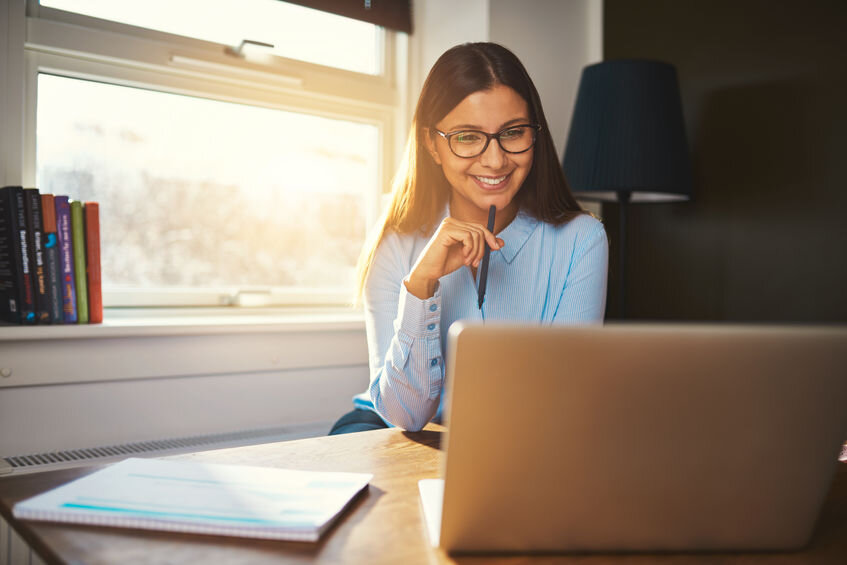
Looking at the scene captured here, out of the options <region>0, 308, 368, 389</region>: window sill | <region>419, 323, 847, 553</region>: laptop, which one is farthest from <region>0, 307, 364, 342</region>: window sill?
<region>419, 323, 847, 553</region>: laptop

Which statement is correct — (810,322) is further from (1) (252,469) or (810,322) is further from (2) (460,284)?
(1) (252,469)

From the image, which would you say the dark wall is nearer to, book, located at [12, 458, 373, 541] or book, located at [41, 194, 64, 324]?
book, located at [12, 458, 373, 541]

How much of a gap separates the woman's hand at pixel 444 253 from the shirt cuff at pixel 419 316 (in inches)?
0.9

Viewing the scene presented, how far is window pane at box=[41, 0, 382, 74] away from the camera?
1.78m

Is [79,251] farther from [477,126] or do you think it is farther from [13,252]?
[477,126]

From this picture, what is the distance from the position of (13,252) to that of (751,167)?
188 centimetres

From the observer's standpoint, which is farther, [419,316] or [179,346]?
[179,346]

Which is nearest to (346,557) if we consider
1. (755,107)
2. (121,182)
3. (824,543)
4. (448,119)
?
(824,543)

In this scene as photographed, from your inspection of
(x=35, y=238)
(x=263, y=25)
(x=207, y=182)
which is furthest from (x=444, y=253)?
(x=263, y=25)

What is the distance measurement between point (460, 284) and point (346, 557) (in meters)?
0.80

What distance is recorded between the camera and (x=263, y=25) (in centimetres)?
199

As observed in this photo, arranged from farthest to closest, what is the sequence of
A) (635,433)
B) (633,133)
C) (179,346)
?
1. (633,133)
2. (179,346)
3. (635,433)

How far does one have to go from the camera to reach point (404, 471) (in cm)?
75

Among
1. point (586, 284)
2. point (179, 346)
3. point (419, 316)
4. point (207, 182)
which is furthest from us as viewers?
point (207, 182)
